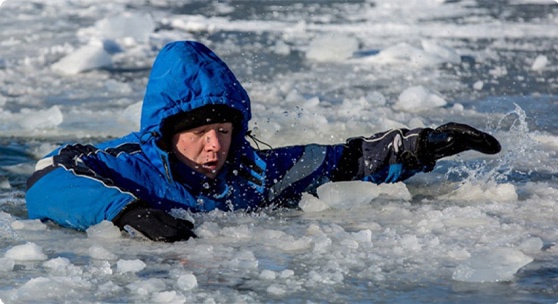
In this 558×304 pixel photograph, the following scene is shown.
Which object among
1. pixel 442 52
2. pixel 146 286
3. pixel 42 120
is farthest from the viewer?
pixel 442 52

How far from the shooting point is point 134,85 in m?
7.82

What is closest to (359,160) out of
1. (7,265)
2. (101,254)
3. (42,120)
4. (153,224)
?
(153,224)

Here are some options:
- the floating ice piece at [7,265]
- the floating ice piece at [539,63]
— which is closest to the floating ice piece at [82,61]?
the floating ice piece at [539,63]

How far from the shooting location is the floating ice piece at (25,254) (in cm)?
353

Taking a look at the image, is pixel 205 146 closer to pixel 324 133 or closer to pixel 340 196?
pixel 340 196

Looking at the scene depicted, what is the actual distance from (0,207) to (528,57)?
18.0 ft

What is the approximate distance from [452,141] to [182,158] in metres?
1.10

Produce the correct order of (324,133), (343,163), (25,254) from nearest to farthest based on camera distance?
(25,254)
(343,163)
(324,133)

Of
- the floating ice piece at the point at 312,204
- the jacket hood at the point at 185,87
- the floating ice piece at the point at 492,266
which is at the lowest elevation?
the floating ice piece at the point at 312,204

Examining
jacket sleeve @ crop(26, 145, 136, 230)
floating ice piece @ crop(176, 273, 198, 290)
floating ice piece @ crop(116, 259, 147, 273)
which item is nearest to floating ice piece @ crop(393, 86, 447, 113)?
jacket sleeve @ crop(26, 145, 136, 230)

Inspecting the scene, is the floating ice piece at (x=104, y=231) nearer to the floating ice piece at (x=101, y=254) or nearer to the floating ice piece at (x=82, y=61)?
the floating ice piece at (x=101, y=254)

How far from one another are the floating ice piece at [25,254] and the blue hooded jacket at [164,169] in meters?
0.40

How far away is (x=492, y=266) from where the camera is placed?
3334 mm

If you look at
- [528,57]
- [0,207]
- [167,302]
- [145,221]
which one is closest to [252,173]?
[145,221]
